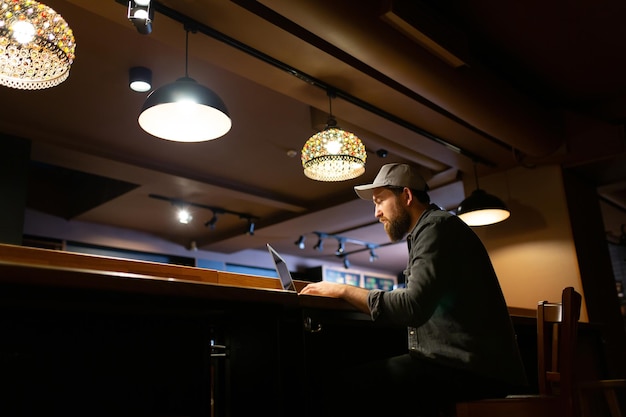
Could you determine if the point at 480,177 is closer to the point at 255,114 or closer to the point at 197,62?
the point at 255,114

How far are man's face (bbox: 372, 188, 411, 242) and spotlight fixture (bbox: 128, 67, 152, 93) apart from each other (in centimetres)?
217

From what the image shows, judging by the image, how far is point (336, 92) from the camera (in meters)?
3.56

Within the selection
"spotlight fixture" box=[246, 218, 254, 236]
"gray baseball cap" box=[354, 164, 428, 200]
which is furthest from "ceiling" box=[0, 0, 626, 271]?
"gray baseball cap" box=[354, 164, 428, 200]

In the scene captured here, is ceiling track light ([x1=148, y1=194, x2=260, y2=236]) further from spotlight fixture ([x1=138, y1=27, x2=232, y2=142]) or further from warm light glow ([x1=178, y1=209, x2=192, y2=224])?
spotlight fixture ([x1=138, y1=27, x2=232, y2=142])

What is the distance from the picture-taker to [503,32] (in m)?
3.63

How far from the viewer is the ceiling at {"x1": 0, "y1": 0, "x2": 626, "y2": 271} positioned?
9.72ft

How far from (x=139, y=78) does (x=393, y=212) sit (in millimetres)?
2305

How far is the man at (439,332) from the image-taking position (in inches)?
67.7

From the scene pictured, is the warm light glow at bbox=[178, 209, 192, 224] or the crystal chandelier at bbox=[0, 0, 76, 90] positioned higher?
the warm light glow at bbox=[178, 209, 192, 224]

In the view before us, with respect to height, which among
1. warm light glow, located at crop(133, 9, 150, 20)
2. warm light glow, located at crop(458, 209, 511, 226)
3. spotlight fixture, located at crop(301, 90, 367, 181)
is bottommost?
warm light glow, located at crop(458, 209, 511, 226)

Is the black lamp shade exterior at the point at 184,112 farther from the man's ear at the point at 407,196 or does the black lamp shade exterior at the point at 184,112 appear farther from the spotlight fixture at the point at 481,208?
the spotlight fixture at the point at 481,208

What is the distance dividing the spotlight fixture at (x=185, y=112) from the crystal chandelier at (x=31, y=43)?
47 centimetres

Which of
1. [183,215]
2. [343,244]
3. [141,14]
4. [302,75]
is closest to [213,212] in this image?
[183,215]

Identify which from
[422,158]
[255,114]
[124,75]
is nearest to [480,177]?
[422,158]
